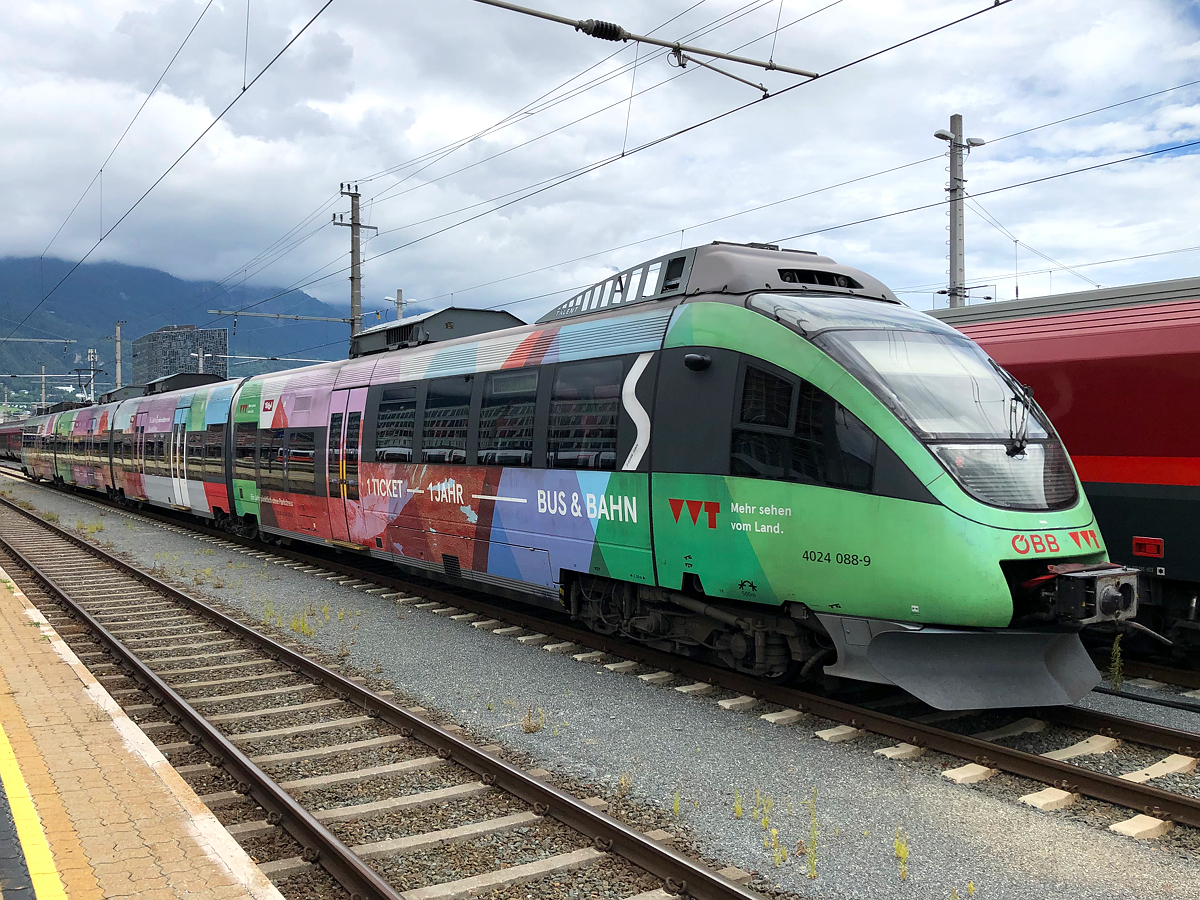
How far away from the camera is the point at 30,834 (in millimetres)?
4602

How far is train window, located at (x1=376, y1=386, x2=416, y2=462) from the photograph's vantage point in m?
11.8

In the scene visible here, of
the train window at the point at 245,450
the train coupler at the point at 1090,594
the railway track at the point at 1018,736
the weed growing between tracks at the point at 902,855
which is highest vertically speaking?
the train window at the point at 245,450

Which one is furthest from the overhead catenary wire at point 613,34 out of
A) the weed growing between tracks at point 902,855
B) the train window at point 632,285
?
the weed growing between tracks at point 902,855

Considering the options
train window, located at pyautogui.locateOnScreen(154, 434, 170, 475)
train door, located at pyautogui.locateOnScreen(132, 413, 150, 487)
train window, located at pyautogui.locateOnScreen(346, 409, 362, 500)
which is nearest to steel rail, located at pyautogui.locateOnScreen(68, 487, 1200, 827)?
train window, located at pyautogui.locateOnScreen(346, 409, 362, 500)

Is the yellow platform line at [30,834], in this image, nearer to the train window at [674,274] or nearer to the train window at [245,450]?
the train window at [674,274]

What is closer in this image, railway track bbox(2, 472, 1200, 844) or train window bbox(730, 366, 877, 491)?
railway track bbox(2, 472, 1200, 844)

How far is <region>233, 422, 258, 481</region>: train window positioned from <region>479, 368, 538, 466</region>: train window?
331 inches

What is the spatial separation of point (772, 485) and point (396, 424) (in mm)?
6592

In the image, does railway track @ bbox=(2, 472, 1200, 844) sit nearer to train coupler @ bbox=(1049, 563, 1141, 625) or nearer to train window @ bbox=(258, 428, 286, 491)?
train coupler @ bbox=(1049, 563, 1141, 625)

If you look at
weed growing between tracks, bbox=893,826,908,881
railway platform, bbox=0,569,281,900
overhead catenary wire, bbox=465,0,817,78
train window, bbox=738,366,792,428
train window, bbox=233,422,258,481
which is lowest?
railway platform, bbox=0,569,281,900

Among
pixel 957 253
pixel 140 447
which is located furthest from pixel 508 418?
pixel 140 447

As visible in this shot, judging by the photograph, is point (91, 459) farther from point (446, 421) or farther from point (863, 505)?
point (863, 505)

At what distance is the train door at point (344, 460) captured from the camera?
13.2 meters

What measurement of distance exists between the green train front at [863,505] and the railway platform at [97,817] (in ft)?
13.0
